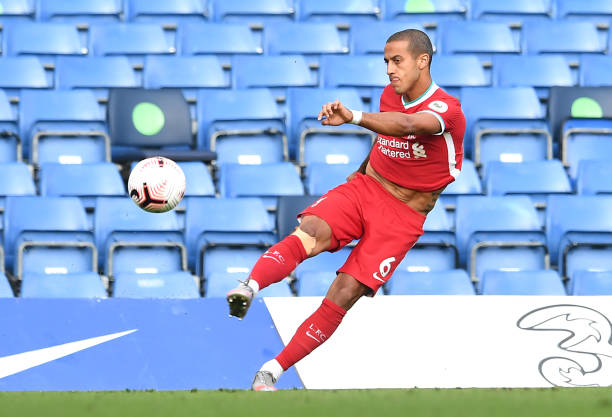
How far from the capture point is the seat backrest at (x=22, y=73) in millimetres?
9547

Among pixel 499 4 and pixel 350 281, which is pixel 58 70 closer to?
pixel 499 4

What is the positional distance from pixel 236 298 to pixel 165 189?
0.89m

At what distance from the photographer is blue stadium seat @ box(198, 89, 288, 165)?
898 cm

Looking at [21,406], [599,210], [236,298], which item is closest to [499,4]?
[599,210]

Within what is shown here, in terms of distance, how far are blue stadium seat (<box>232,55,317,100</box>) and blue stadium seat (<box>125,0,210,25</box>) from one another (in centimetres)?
105

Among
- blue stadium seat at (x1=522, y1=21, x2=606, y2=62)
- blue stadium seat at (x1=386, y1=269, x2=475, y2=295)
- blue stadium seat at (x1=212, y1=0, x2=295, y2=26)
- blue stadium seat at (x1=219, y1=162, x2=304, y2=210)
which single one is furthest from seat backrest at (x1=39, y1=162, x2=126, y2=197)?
blue stadium seat at (x1=522, y1=21, x2=606, y2=62)

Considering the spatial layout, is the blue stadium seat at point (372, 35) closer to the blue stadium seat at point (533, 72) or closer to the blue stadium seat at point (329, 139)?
the blue stadium seat at point (533, 72)

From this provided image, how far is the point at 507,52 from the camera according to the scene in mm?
10500

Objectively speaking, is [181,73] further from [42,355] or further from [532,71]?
[42,355]

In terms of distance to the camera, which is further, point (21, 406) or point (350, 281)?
point (350, 281)

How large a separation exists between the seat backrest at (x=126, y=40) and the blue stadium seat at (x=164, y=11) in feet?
1.37

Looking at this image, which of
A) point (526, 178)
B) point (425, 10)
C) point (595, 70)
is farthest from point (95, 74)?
point (595, 70)

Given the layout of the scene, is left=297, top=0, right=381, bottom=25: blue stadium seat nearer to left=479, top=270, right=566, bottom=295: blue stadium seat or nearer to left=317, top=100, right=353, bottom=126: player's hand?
left=479, top=270, right=566, bottom=295: blue stadium seat

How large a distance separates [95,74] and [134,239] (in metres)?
2.45
